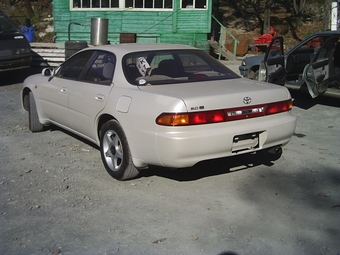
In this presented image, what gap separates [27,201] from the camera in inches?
184

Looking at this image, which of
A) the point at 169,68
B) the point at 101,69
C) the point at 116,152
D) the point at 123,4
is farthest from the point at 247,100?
the point at 123,4

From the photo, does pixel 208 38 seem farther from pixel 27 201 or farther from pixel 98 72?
pixel 27 201

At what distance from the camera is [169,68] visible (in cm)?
554

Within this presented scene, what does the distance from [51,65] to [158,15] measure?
5.22 meters

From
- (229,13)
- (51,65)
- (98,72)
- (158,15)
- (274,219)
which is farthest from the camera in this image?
(229,13)

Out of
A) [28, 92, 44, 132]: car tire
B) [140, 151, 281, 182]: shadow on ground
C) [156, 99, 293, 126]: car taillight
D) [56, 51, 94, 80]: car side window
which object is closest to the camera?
[156, 99, 293, 126]: car taillight

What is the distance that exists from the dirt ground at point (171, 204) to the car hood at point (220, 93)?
94cm

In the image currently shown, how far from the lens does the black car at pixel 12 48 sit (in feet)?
39.0

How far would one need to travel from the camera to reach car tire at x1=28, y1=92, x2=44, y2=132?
23.4 ft

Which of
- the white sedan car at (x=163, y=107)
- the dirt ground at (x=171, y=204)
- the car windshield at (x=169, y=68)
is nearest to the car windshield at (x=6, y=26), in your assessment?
the dirt ground at (x=171, y=204)

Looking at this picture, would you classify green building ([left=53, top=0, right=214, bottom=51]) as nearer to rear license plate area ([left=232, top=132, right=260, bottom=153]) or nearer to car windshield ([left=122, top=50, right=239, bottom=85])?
car windshield ([left=122, top=50, right=239, bottom=85])

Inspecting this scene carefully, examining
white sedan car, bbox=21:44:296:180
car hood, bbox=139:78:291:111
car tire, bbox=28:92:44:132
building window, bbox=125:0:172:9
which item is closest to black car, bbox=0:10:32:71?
car tire, bbox=28:92:44:132

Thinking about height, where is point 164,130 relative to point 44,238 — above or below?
above

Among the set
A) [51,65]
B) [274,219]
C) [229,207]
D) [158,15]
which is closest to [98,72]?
[229,207]
